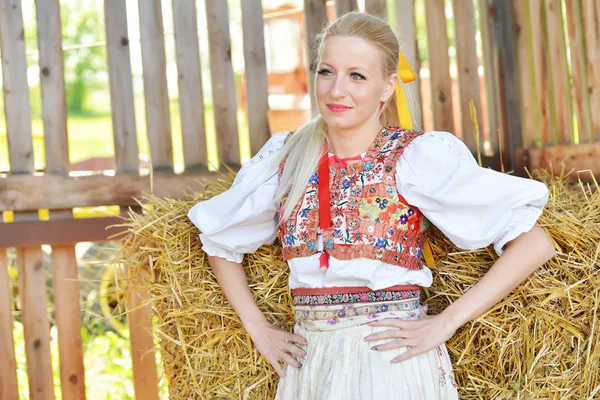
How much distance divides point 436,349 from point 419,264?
228 millimetres

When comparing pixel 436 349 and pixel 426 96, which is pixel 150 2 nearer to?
pixel 436 349

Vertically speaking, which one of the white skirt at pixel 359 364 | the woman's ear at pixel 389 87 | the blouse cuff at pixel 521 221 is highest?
the woman's ear at pixel 389 87

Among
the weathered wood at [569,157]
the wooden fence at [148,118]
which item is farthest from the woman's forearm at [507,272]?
the wooden fence at [148,118]

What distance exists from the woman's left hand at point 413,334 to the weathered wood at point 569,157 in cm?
133

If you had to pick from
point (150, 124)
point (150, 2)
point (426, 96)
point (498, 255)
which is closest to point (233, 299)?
point (498, 255)

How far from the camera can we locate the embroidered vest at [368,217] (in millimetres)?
2111

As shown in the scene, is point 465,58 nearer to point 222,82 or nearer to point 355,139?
point 222,82

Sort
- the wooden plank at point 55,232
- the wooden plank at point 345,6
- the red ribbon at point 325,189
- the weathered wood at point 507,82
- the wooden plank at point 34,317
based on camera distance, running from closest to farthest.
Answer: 1. the red ribbon at point 325,189
2. the wooden plank at point 55,232
3. the wooden plank at point 34,317
4. the wooden plank at point 345,6
5. the weathered wood at point 507,82

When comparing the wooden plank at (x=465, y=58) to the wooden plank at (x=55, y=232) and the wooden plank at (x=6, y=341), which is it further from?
the wooden plank at (x=6, y=341)

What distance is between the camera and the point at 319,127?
2.35 metres

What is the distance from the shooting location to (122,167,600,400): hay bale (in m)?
2.25

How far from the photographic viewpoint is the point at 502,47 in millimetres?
3584

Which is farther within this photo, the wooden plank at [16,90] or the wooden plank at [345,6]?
the wooden plank at [345,6]

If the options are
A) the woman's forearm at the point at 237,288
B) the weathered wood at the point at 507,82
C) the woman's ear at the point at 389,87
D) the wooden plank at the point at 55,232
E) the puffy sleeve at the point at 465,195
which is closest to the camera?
the puffy sleeve at the point at 465,195
